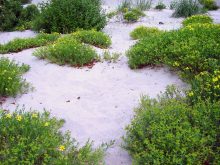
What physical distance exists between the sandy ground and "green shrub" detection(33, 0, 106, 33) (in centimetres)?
234

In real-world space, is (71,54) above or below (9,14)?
above

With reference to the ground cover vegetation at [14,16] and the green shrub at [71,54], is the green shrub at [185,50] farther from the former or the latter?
the ground cover vegetation at [14,16]

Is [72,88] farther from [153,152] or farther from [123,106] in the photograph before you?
[153,152]

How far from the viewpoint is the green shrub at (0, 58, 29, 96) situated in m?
6.15

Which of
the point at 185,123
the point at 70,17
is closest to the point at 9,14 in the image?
the point at 70,17

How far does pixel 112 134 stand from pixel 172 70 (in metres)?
2.33

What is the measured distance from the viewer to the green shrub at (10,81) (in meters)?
6.15

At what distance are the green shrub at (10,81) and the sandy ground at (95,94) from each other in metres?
0.16

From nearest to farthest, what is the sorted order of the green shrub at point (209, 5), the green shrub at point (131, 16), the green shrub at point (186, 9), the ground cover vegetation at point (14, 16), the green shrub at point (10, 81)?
the green shrub at point (10, 81), the ground cover vegetation at point (14, 16), the green shrub at point (131, 16), the green shrub at point (186, 9), the green shrub at point (209, 5)

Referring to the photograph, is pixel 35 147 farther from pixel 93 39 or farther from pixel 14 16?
pixel 14 16

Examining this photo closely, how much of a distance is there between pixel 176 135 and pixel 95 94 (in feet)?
A: 7.99

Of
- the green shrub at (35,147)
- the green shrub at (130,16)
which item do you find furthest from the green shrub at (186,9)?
the green shrub at (35,147)

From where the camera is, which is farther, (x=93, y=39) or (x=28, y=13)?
(x=28, y=13)

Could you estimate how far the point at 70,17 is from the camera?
34.0ft
